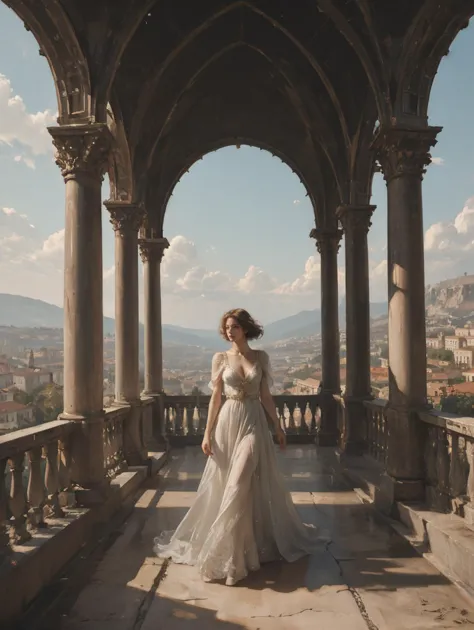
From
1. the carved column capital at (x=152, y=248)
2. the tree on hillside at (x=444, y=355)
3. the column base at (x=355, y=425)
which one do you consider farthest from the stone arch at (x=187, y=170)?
the tree on hillside at (x=444, y=355)

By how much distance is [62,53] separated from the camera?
6480 mm

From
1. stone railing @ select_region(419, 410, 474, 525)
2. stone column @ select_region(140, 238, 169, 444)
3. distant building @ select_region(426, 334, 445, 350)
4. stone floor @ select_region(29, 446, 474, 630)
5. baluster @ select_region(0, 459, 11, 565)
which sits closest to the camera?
stone floor @ select_region(29, 446, 474, 630)

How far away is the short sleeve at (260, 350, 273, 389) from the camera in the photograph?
5.34 m

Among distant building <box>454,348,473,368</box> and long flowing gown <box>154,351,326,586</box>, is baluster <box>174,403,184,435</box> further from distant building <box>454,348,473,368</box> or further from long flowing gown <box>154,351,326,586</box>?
long flowing gown <box>154,351,326,586</box>

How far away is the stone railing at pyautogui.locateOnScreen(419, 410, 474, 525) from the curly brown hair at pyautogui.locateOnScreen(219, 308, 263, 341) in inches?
81.0

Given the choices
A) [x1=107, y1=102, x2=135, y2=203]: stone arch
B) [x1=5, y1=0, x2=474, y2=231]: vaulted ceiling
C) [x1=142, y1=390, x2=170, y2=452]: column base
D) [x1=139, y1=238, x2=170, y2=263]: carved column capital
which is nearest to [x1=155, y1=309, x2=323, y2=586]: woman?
[x1=5, y1=0, x2=474, y2=231]: vaulted ceiling

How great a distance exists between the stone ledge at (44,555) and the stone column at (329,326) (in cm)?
638

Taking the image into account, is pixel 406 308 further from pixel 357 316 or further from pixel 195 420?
pixel 195 420

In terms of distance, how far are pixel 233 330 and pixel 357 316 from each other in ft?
16.7

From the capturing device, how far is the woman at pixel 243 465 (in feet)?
16.6

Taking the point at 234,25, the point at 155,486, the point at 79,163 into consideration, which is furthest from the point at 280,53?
the point at 155,486

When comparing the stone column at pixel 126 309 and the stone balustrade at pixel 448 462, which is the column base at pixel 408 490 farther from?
the stone column at pixel 126 309

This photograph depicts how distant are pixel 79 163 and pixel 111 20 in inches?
69.8

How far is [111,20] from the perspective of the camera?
676cm
